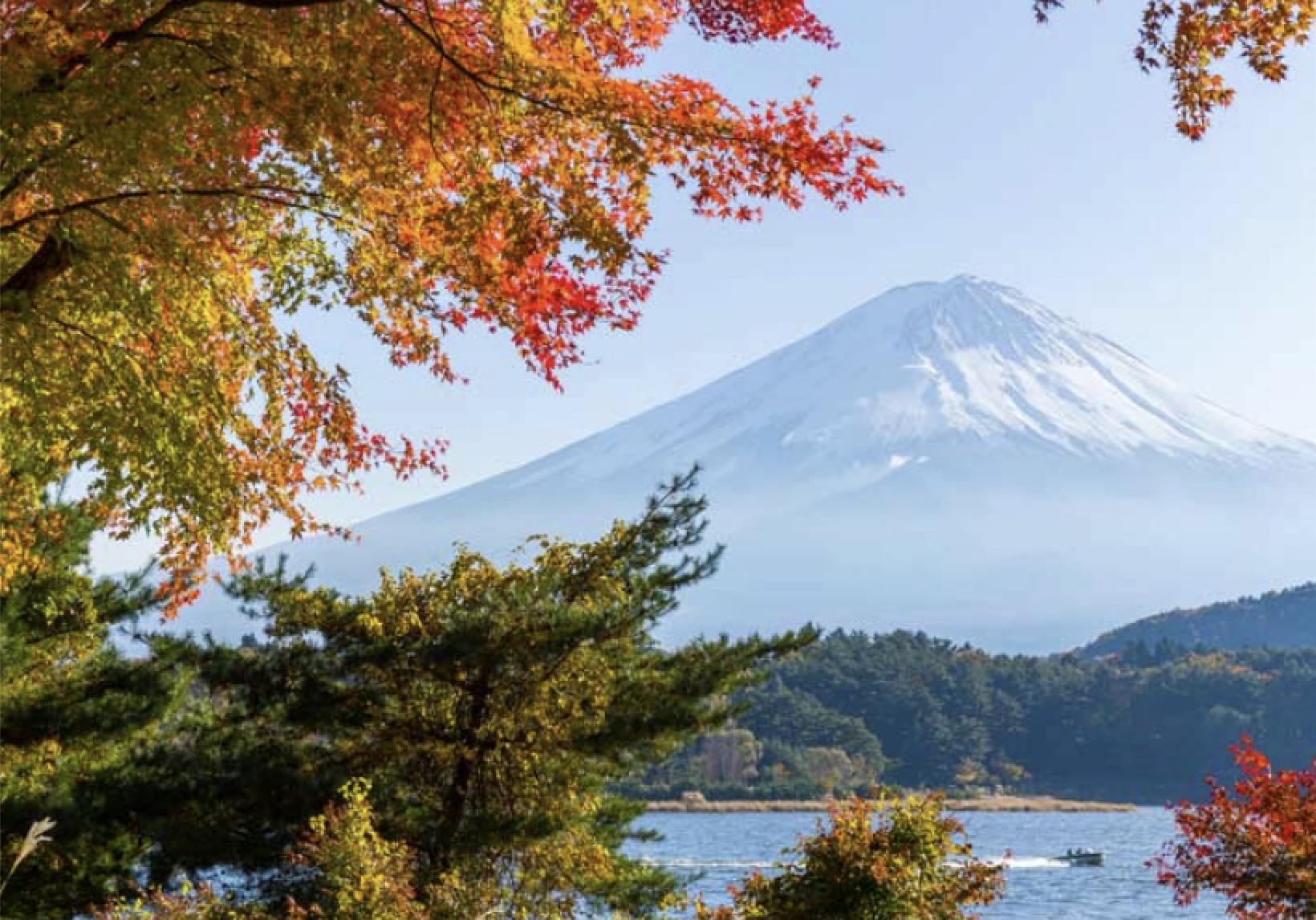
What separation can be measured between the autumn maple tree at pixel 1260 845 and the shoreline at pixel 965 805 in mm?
55848

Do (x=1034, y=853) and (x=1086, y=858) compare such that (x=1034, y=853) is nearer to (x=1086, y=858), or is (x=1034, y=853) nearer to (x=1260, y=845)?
(x=1086, y=858)

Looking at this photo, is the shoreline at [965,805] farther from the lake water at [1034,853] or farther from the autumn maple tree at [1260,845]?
the autumn maple tree at [1260,845]

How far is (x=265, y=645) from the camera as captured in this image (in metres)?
14.3

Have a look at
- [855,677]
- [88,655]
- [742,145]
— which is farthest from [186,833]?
[855,677]

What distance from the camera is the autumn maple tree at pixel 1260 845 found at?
1012 cm

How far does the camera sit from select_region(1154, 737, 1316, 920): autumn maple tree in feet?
33.2

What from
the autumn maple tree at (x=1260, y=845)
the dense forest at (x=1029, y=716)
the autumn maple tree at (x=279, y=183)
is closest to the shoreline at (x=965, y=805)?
the dense forest at (x=1029, y=716)

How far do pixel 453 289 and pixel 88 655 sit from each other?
34.4ft

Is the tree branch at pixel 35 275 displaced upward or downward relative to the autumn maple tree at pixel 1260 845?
upward

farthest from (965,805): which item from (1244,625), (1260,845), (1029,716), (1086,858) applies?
(1244,625)

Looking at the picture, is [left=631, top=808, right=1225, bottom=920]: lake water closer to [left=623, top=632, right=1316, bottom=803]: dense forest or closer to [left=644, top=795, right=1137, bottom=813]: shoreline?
[left=644, top=795, right=1137, bottom=813]: shoreline

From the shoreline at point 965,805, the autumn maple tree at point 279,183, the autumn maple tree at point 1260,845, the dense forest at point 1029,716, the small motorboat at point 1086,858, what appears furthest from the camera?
the dense forest at point 1029,716

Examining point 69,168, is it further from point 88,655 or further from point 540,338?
point 88,655

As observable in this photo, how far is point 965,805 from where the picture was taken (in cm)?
8581
